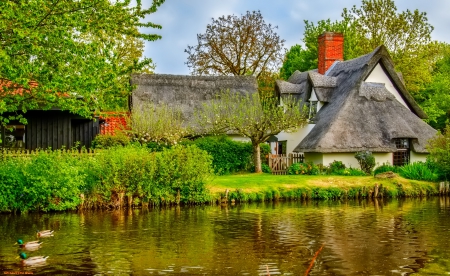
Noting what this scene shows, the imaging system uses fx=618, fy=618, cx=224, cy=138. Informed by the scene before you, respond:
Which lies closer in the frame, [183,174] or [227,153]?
[183,174]

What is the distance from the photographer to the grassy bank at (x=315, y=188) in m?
27.7

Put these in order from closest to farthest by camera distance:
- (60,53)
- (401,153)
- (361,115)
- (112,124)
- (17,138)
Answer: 1. (60,53)
2. (17,138)
3. (401,153)
4. (361,115)
5. (112,124)

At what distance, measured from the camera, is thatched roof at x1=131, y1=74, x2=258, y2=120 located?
41750 millimetres

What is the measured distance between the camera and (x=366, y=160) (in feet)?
115

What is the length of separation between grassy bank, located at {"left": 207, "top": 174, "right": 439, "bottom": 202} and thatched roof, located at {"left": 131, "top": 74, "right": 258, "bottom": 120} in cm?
1251

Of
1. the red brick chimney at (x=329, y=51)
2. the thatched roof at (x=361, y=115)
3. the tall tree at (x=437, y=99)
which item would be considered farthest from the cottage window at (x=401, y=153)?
the tall tree at (x=437, y=99)

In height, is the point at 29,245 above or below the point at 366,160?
below

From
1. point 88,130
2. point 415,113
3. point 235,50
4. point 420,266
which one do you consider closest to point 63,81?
point 420,266

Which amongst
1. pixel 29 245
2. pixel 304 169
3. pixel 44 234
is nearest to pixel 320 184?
pixel 304 169

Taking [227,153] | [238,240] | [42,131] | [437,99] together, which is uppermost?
[437,99]

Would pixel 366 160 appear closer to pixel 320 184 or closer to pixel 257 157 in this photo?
pixel 257 157

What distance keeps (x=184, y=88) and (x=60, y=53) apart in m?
23.6

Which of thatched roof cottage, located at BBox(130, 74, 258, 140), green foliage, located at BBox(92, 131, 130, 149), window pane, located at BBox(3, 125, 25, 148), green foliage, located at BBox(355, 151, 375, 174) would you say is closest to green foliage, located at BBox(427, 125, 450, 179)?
green foliage, located at BBox(355, 151, 375, 174)

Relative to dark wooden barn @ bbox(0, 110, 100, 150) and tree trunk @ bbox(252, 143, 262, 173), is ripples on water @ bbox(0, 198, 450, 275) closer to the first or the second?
tree trunk @ bbox(252, 143, 262, 173)
